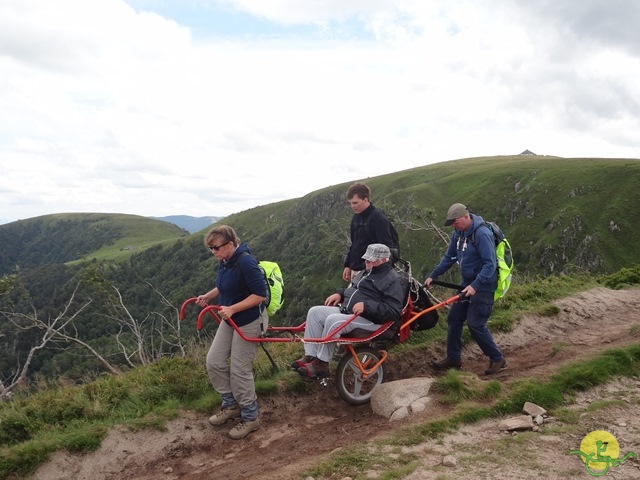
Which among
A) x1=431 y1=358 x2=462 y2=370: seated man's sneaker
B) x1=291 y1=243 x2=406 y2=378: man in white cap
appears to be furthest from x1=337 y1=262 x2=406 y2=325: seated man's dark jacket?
x1=431 y1=358 x2=462 y2=370: seated man's sneaker

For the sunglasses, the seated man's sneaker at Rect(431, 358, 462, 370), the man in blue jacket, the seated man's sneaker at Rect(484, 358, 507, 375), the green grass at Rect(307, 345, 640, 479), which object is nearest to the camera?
the green grass at Rect(307, 345, 640, 479)

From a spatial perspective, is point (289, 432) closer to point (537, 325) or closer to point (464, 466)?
point (464, 466)

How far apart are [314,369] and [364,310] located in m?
1.05

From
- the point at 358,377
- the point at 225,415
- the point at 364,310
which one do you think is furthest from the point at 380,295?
the point at 225,415

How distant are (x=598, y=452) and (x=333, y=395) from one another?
135 inches

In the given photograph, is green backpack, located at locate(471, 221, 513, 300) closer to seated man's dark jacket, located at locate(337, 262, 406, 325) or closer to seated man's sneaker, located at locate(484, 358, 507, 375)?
seated man's sneaker, located at locate(484, 358, 507, 375)

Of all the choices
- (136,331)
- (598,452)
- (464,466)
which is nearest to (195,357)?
(464,466)

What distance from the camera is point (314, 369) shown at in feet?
19.9

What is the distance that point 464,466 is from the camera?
425 centimetres

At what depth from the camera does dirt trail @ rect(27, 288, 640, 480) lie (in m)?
4.77

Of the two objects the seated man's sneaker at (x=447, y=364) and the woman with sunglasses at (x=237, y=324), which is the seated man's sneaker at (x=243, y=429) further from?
the seated man's sneaker at (x=447, y=364)

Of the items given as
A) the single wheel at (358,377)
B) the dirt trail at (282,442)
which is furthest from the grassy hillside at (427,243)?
the single wheel at (358,377)

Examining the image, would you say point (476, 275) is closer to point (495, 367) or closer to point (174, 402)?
point (495, 367)

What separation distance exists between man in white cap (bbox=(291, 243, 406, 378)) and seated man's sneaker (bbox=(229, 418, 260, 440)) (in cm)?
87
